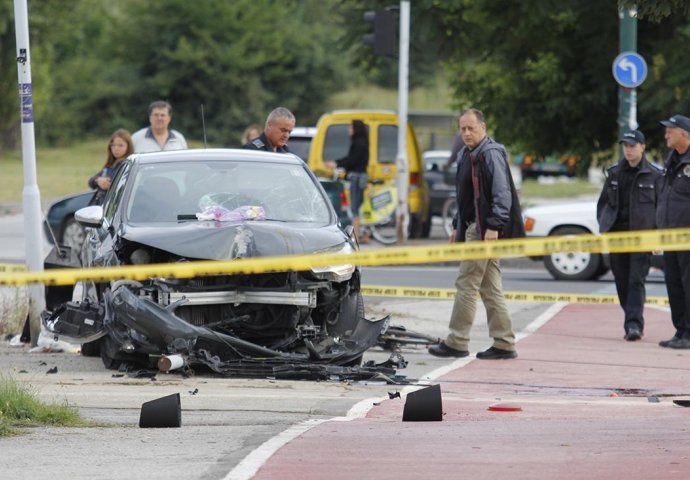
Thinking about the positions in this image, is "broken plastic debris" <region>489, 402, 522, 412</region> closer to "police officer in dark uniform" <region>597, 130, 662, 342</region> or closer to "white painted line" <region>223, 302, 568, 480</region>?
"white painted line" <region>223, 302, 568, 480</region>

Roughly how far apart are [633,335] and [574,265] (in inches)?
222

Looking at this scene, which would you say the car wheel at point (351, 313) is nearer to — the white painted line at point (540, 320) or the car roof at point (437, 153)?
the white painted line at point (540, 320)

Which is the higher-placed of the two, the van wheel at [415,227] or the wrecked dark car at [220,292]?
the wrecked dark car at [220,292]

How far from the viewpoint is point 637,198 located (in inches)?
524

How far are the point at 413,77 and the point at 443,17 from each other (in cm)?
4720

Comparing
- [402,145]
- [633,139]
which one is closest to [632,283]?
[633,139]

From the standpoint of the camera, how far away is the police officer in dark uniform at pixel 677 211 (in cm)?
1259

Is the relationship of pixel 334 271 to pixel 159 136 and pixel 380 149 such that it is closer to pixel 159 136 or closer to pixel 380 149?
pixel 159 136

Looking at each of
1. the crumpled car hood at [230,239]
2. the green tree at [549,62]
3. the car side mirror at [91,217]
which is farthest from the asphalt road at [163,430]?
the green tree at [549,62]

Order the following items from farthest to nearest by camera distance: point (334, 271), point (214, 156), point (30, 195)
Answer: point (30, 195) → point (214, 156) → point (334, 271)

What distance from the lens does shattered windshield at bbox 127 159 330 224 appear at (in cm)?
1091

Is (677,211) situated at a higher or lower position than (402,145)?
lower

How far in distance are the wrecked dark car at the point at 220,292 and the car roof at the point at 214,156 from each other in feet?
0.96

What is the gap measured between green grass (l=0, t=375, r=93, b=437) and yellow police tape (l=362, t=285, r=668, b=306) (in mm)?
6888
